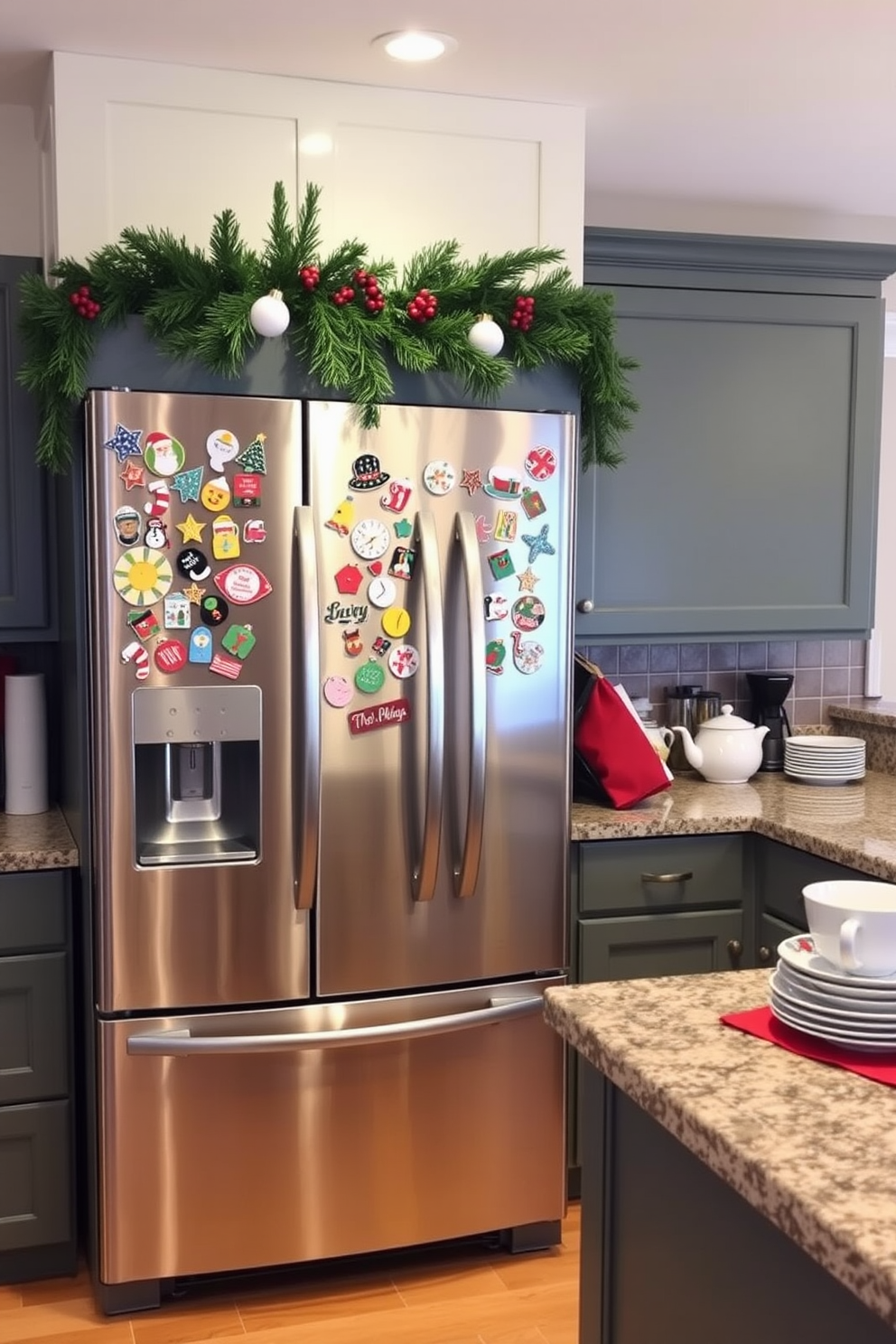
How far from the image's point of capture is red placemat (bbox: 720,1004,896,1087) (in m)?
1.32

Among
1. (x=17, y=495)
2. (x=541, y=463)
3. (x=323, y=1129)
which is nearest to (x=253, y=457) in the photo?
(x=541, y=463)

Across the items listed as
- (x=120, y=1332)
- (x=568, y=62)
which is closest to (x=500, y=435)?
(x=568, y=62)

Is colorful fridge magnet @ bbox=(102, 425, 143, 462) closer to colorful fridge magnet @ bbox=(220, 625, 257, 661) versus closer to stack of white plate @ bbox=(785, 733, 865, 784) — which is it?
colorful fridge magnet @ bbox=(220, 625, 257, 661)

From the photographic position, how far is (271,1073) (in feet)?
8.61

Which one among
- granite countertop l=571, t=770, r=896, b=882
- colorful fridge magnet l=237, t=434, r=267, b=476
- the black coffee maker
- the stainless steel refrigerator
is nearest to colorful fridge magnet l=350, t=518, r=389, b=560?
the stainless steel refrigerator

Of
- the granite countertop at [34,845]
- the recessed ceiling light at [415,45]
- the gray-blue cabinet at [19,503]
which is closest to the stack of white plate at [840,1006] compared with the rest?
the granite countertop at [34,845]

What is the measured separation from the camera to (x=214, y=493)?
97.7 inches

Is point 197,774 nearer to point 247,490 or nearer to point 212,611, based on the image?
point 212,611

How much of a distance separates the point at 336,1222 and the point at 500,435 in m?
1.61

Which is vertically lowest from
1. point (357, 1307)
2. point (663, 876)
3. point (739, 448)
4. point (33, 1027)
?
point (357, 1307)

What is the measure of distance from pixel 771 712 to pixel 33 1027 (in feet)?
6.81

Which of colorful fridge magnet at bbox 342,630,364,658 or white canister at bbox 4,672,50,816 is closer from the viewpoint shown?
colorful fridge magnet at bbox 342,630,364,658

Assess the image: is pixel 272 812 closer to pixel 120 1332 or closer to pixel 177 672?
pixel 177 672

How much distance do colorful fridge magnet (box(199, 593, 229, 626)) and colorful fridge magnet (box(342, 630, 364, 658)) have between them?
0.23 metres
